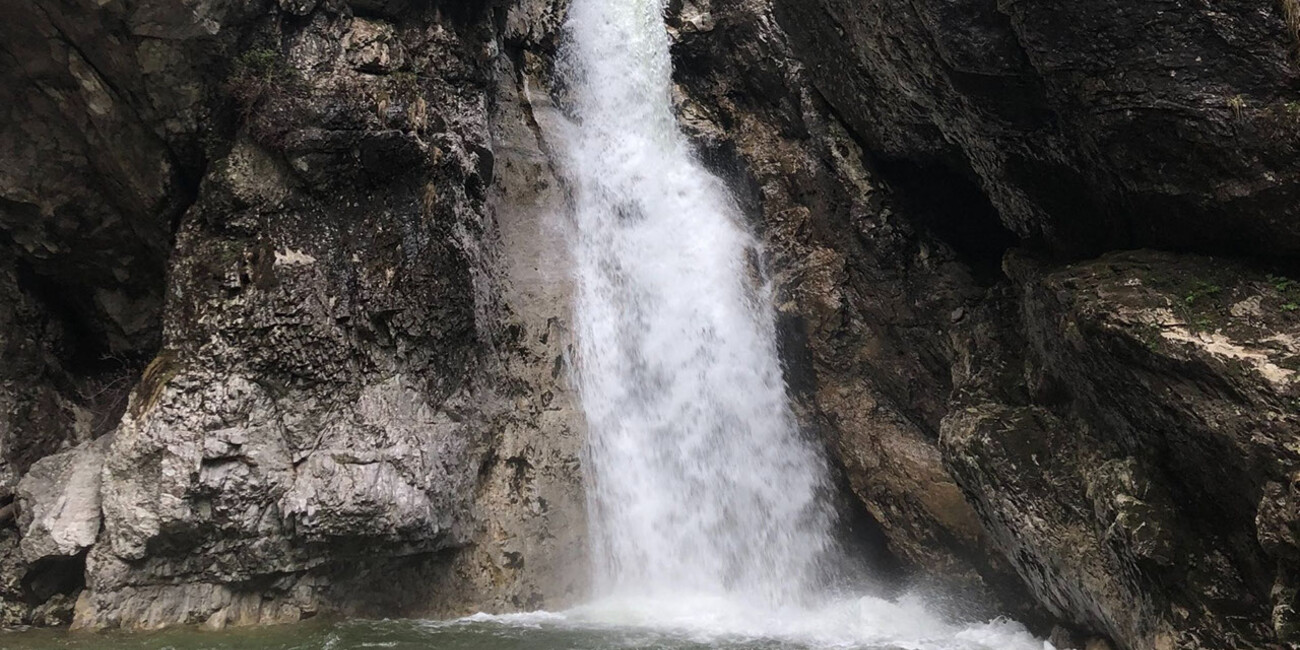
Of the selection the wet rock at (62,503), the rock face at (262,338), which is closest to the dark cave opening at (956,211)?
the rock face at (262,338)

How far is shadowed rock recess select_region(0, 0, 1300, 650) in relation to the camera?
6957 mm

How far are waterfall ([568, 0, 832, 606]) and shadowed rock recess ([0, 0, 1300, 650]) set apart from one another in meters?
0.60

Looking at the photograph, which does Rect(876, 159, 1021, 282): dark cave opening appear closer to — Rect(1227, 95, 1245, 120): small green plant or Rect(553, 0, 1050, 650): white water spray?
Rect(553, 0, 1050, 650): white water spray

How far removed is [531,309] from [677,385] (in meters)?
3.12

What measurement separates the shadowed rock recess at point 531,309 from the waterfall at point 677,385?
1.97 ft

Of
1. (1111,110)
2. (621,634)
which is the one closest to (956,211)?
(1111,110)

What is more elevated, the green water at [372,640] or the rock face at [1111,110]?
the rock face at [1111,110]

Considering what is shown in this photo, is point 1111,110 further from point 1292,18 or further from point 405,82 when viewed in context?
point 405,82

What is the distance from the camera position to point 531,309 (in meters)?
14.1

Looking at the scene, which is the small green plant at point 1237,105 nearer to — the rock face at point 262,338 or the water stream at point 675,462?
the water stream at point 675,462

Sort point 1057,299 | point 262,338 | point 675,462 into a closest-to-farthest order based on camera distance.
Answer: point 1057,299 → point 262,338 → point 675,462

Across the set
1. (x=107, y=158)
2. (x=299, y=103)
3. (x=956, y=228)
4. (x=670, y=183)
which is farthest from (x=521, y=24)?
(x=956, y=228)

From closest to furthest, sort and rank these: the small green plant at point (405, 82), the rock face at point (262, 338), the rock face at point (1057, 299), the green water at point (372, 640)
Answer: the rock face at point (1057, 299), the green water at point (372, 640), the rock face at point (262, 338), the small green plant at point (405, 82)

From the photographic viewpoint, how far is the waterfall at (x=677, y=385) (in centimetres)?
1241
